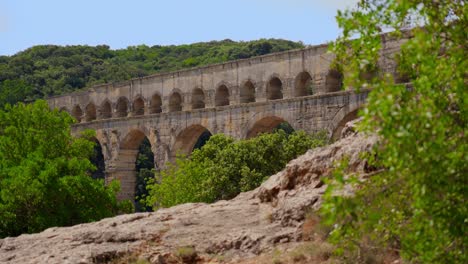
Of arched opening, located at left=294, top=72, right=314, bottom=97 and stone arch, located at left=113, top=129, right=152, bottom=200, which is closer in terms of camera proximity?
arched opening, located at left=294, top=72, right=314, bottom=97

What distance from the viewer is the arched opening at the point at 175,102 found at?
3594cm

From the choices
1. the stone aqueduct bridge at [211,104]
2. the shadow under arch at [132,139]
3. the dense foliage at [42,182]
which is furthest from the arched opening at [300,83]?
the shadow under arch at [132,139]

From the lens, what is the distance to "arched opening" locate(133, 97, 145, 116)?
38400 mm

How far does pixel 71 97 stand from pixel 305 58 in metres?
19.3

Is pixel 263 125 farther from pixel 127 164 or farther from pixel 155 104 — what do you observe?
pixel 127 164

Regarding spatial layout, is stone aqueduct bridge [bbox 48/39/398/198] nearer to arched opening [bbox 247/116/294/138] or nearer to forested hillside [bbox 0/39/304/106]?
arched opening [bbox 247/116/294/138]

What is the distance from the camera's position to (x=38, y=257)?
1136cm

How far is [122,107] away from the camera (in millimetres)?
40750

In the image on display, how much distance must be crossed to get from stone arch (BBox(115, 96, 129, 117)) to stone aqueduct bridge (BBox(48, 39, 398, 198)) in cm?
5

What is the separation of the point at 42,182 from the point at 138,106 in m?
18.4

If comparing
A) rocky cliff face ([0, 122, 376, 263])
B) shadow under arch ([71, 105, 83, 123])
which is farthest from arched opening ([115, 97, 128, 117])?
rocky cliff face ([0, 122, 376, 263])

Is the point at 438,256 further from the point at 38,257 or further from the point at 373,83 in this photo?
the point at 38,257

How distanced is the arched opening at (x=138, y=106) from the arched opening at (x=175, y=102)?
2551 mm

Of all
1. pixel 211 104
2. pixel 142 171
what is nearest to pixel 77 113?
pixel 142 171
